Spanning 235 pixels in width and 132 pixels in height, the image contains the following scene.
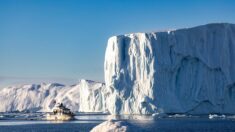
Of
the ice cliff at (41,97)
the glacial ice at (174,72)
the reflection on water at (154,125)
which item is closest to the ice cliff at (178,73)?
the glacial ice at (174,72)

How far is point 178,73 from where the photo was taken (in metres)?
70.4

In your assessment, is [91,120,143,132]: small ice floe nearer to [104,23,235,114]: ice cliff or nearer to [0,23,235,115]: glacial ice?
[0,23,235,115]: glacial ice

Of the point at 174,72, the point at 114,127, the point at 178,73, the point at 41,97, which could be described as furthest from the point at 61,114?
the point at 41,97

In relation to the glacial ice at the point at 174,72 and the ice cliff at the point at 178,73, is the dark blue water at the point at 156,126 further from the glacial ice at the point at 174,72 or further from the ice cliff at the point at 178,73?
the glacial ice at the point at 174,72

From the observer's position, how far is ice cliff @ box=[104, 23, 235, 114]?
6962cm

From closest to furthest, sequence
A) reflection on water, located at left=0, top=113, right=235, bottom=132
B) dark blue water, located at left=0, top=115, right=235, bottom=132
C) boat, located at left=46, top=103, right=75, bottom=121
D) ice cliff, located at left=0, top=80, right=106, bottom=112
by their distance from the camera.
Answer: dark blue water, located at left=0, top=115, right=235, bottom=132, reflection on water, located at left=0, top=113, right=235, bottom=132, boat, located at left=46, top=103, right=75, bottom=121, ice cliff, located at left=0, top=80, right=106, bottom=112

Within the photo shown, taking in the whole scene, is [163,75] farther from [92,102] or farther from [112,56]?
[92,102]

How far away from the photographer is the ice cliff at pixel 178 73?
6962cm

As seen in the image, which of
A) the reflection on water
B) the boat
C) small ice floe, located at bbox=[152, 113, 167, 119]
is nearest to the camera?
the reflection on water

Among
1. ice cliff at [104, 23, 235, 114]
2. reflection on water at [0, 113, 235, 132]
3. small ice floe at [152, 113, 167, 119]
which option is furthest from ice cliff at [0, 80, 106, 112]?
reflection on water at [0, 113, 235, 132]

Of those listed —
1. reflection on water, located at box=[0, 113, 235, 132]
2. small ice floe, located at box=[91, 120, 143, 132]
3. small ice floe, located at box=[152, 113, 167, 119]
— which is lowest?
small ice floe, located at box=[91, 120, 143, 132]

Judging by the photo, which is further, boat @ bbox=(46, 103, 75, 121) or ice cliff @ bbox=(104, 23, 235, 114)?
ice cliff @ bbox=(104, 23, 235, 114)

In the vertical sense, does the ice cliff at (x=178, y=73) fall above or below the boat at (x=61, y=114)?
above

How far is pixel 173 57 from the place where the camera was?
7012 centimetres
